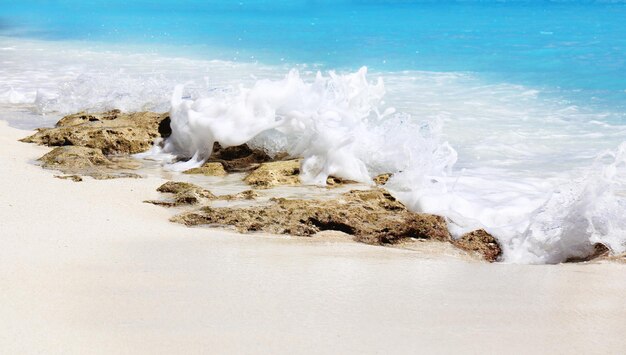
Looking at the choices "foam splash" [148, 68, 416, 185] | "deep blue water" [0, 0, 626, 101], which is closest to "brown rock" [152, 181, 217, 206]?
"foam splash" [148, 68, 416, 185]

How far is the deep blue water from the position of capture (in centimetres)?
1379

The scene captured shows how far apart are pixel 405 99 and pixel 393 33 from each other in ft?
34.8

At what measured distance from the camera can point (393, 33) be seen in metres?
20.6

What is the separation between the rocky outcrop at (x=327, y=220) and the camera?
426cm

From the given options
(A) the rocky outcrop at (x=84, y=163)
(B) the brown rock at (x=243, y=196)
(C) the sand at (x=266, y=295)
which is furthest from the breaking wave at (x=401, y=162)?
(B) the brown rock at (x=243, y=196)

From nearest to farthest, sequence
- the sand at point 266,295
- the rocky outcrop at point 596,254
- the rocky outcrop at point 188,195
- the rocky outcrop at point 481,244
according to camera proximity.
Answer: the sand at point 266,295 < the rocky outcrop at point 596,254 < the rocky outcrop at point 481,244 < the rocky outcrop at point 188,195

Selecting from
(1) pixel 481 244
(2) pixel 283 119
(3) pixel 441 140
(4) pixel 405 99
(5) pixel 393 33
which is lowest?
(1) pixel 481 244

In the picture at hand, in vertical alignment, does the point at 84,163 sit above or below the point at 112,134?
below

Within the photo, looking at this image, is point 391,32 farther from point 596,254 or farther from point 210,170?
point 596,254

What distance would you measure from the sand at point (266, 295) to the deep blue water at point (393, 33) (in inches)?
295

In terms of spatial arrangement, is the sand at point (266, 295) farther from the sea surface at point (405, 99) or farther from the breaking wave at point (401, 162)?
the sea surface at point (405, 99)

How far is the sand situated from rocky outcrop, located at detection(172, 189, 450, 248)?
0.14m

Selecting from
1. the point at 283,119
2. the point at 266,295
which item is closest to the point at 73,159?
the point at 283,119

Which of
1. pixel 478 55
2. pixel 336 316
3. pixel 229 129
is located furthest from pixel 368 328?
pixel 478 55
